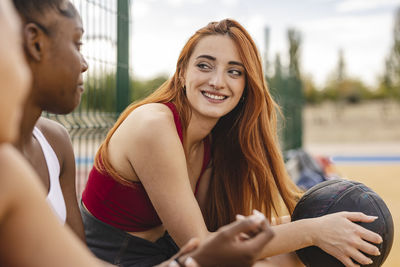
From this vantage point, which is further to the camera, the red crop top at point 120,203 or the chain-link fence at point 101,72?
the chain-link fence at point 101,72

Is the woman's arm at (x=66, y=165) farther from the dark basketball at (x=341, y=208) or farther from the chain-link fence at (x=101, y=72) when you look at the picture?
the chain-link fence at (x=101, y=72)

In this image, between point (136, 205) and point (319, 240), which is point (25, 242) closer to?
point (136, 205)

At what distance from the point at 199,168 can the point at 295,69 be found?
43.0 ft

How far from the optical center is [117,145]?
2516 millimetres

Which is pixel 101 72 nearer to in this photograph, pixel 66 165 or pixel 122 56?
pixel 122 56

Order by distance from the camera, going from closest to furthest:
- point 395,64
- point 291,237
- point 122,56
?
point 291,237, point 122,56, point 395,64

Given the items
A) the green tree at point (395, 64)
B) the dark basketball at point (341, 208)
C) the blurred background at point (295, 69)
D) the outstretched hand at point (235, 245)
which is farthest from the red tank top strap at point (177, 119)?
the green tree at point (395, 64)

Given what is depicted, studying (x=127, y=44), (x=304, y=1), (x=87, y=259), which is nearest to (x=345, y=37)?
(x=304, y=1)

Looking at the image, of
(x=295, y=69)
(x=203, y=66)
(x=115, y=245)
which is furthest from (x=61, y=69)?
(x=295, y=69)

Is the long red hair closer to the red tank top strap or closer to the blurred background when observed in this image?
the red tank top strap

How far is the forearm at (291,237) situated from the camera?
2463mm

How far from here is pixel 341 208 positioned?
102 inches

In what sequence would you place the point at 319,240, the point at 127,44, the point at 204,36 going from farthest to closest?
the point at 127,44 < the point at 204,36 < the point at 319,240

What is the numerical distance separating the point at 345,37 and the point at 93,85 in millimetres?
53535
